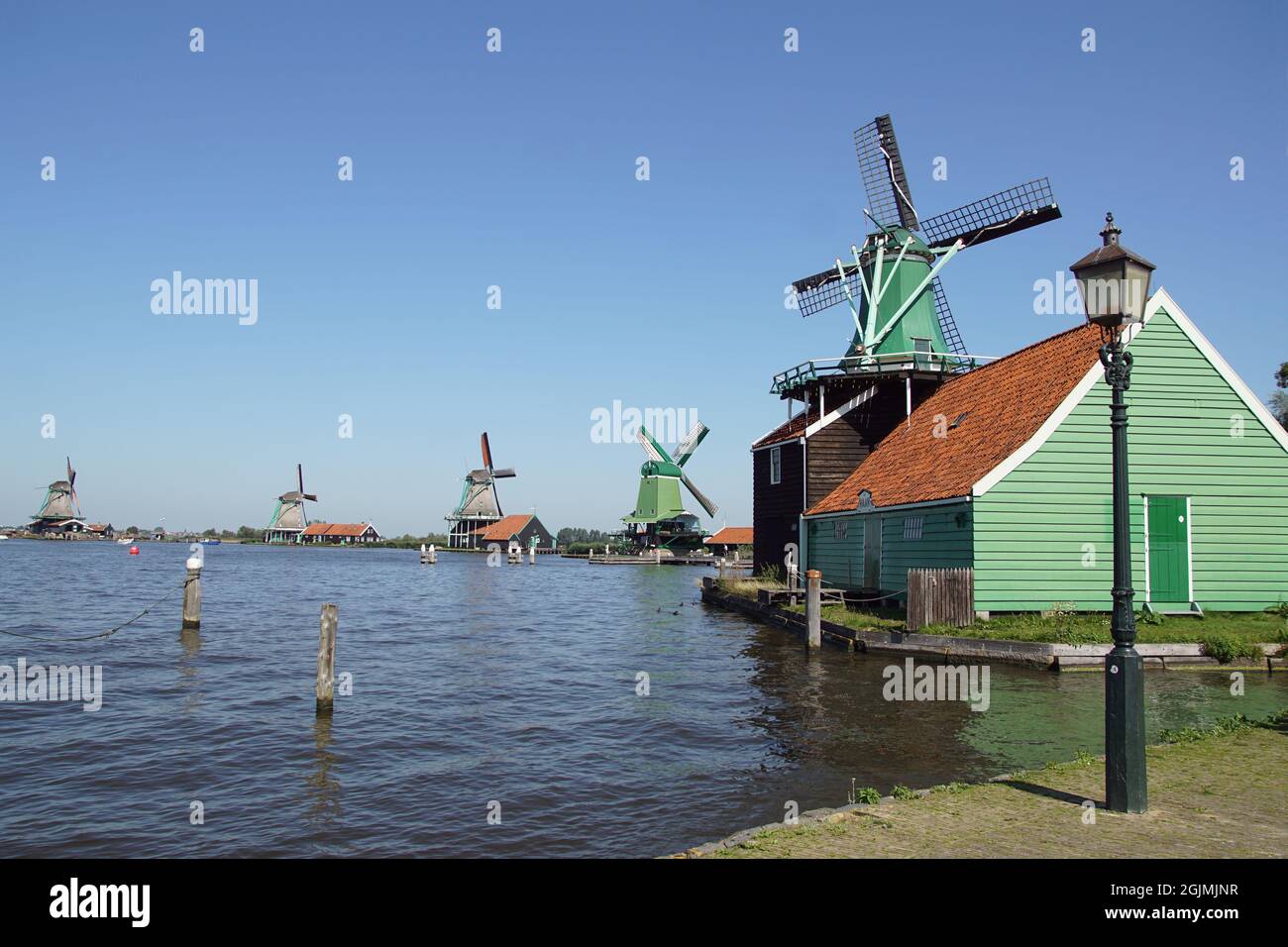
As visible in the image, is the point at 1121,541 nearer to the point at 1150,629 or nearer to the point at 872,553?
the point at 1150,629

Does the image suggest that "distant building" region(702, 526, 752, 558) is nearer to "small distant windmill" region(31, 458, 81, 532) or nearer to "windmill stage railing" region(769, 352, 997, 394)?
"windmill stage railing" region(769, 352, 997, 394)

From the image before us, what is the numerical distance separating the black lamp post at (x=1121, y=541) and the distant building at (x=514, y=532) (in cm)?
11364

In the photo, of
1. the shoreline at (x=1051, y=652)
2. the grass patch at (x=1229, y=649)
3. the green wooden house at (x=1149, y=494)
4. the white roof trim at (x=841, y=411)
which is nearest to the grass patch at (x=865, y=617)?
the shoreline at (x=1051, y=652)

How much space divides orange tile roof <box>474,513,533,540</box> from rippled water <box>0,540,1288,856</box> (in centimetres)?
9787

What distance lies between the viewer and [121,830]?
9391mm

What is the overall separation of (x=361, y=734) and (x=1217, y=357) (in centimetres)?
1982

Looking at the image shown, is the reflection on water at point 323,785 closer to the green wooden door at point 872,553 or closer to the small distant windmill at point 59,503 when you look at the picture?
the green wooden door at point 872,553

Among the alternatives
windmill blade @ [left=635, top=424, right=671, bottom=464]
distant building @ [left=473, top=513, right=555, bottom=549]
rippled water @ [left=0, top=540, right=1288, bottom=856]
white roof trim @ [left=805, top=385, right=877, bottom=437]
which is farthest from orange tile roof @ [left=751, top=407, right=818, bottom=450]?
distant building @ [left=473, top=513, right=555, bottom=549]

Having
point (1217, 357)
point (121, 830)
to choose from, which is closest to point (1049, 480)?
point (1217, 357)

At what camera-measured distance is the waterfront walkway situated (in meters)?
6.26

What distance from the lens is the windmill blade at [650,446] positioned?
309ft

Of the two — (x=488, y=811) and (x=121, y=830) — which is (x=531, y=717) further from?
(x=121, y=830)

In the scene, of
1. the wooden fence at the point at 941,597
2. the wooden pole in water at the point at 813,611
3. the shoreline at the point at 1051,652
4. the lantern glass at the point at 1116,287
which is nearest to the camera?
the lantern glass at the point at 1116,287
